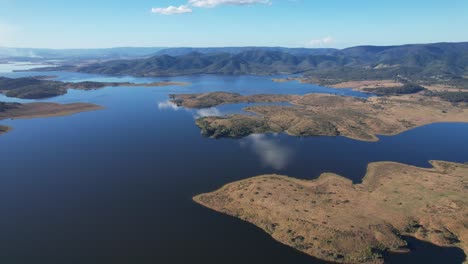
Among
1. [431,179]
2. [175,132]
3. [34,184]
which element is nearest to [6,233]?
[34,184]

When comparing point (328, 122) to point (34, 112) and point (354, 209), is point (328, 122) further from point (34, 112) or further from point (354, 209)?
point (34, 112)

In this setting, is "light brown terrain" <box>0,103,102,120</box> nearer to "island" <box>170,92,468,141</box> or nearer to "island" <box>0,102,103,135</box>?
"island" <box>0,102,103,135</box>

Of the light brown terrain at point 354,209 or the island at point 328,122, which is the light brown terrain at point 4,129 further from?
the light brown terrain at point 354,209

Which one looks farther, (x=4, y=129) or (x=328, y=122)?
(x=328, y=122)

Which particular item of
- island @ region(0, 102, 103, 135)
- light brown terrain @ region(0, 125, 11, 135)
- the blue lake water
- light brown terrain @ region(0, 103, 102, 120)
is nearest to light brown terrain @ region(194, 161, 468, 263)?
the blue lake water

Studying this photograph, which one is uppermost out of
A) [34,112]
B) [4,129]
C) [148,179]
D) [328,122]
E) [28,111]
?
[28,111]

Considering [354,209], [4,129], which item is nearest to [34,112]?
[4,129]
